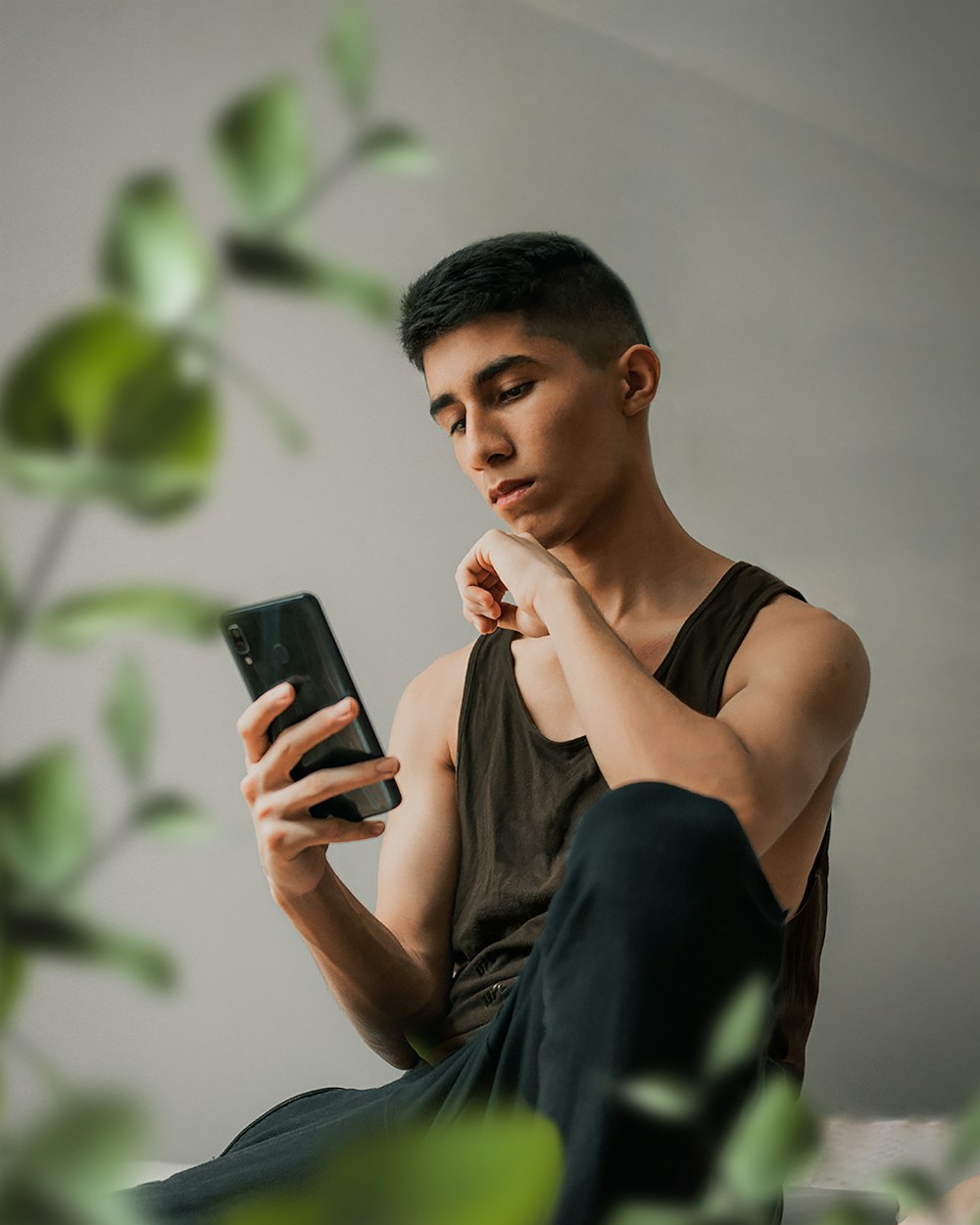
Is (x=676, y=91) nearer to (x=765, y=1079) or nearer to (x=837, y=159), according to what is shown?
(x=837, y=159)

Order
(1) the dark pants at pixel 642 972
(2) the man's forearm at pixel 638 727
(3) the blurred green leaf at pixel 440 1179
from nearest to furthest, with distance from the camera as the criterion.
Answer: (3) the blurred green leaf at pixel 440 1179 < (1) the dark pants at pixel 642 972 < (2) the man's forearm at pixel 638 727

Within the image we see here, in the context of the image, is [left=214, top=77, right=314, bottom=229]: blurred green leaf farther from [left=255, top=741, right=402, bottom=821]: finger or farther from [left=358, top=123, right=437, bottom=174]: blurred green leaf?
[left=255, top=741, right=402, bottom=821]: finger

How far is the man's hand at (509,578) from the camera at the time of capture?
1.11 meters

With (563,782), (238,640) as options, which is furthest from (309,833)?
(563,782)

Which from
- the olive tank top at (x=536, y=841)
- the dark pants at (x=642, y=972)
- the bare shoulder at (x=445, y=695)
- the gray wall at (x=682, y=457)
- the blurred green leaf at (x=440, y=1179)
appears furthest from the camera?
the gray wall at (x=682, y=457)

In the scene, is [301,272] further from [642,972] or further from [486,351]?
[486,351]

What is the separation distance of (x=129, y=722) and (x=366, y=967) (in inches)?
42.3

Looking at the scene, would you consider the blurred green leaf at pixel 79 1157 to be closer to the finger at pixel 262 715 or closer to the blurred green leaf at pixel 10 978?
the blurred green leaf at pixel 10 978

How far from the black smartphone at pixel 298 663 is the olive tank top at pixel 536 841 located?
223mm

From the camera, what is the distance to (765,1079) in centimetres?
94

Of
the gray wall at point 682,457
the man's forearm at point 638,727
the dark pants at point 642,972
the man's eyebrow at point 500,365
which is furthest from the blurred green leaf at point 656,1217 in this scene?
the gray wall at point 682,457

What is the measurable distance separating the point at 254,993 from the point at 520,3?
1.47 metres

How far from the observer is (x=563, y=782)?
122 centimetres

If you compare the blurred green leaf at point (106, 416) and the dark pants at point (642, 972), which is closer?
the blurred green leaf at point (106, 416)
